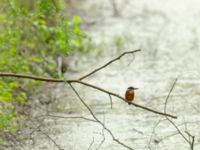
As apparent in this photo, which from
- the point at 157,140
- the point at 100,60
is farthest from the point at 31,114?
the point at 100,60

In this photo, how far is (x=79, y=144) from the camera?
369 centimetres

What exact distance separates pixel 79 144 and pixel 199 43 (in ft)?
8.72

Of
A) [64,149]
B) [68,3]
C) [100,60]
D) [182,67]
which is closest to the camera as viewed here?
[64,149]

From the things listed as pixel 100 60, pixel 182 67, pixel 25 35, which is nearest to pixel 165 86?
pixel 182 67

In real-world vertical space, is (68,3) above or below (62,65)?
above

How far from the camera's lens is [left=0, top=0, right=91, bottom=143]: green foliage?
3.83 meters

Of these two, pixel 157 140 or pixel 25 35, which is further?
pixel 25 35

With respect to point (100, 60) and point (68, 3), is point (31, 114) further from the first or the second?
point (68, 3)

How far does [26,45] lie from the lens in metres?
5.03

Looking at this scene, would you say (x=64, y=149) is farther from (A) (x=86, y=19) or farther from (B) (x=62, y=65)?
(A) (x=86, y=19)

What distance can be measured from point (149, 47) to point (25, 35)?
1.38 m

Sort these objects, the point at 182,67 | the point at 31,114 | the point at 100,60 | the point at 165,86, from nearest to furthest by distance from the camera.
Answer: the point at 31,114 < the point at 165,86 < the point at 182,67 < the point at 100,60

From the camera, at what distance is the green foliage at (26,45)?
3834 millimetres

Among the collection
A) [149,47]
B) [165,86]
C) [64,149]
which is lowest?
[64,149]
